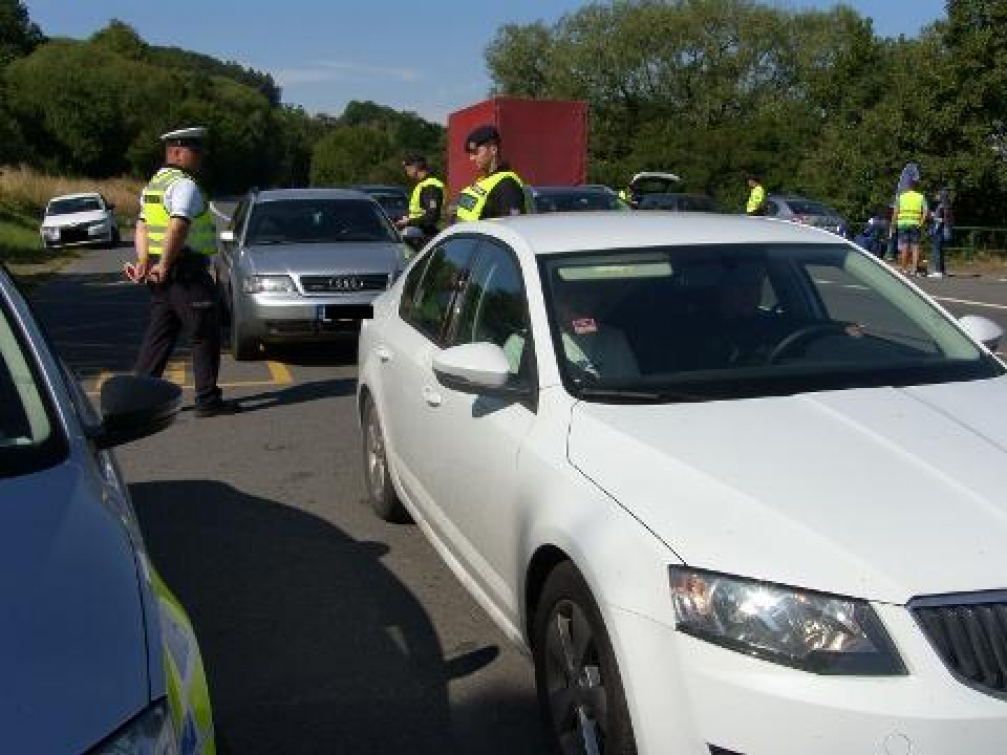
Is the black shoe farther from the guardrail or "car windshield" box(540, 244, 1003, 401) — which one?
the guardrail

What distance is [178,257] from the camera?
7641mm

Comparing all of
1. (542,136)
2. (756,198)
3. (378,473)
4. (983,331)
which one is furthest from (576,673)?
(756,198)

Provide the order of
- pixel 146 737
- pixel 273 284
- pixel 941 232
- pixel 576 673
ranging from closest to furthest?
pixel 146 737 → pixel 576 673 → pixel 273 284 → pixel 941 232

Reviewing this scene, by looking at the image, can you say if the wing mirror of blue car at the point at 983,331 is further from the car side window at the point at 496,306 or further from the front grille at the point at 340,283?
the front grille at the point at 340,283

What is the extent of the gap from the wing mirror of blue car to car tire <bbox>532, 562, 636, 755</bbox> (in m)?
1.92

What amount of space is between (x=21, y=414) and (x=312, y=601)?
2103 millimetres

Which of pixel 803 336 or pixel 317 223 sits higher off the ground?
pixel 317 223

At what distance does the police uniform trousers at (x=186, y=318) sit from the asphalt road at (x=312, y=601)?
1.53 feet

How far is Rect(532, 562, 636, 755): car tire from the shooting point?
2.70m

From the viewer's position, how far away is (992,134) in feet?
87.8

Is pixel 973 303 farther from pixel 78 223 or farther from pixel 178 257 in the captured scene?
pixel 78 223

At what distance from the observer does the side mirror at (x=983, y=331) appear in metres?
4.04

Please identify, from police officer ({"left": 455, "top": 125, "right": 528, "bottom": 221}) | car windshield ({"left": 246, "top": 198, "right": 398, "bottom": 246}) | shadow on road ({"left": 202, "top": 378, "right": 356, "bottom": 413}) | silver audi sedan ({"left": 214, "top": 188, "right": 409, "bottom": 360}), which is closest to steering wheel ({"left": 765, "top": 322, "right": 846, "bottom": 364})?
police officer ({"left": 455, "top": 125, "right": 528, "bottom": 221})

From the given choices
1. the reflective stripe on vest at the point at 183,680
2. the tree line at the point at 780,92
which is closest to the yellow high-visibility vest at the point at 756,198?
the tree line at the point at 780,92
